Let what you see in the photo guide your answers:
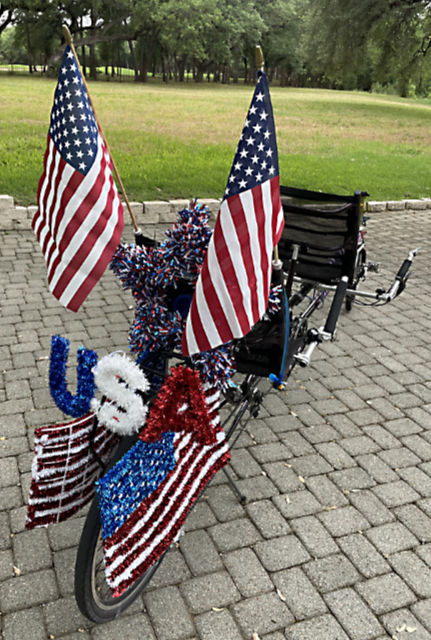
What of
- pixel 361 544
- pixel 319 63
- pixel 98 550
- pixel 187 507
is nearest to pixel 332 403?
pixel 361 544

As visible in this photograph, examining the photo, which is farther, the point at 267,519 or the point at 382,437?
the point at 382,437

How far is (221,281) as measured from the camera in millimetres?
2477

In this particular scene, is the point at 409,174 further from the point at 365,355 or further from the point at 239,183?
the point at 239,183

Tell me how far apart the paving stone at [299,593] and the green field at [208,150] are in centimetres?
752

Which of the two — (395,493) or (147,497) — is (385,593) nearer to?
(395,493)

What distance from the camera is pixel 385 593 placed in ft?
9.79

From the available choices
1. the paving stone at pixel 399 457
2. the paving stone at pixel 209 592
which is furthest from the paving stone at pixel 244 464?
the paving stone at pixel 399 457

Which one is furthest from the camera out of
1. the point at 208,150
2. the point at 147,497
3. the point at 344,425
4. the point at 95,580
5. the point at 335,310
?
the point at 208,150

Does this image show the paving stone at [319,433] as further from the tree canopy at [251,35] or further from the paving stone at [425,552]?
the tree canopy at [251,35]

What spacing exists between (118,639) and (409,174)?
13992mm

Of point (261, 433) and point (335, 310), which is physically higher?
point (335, 310)

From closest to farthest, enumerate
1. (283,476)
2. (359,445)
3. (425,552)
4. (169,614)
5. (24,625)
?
(24,625) < (169,614) < (425,552) < (283,476) < (359,445)

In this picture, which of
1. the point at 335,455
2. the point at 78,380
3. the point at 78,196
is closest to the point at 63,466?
the point at 78,380

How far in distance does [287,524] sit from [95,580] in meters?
1.26
